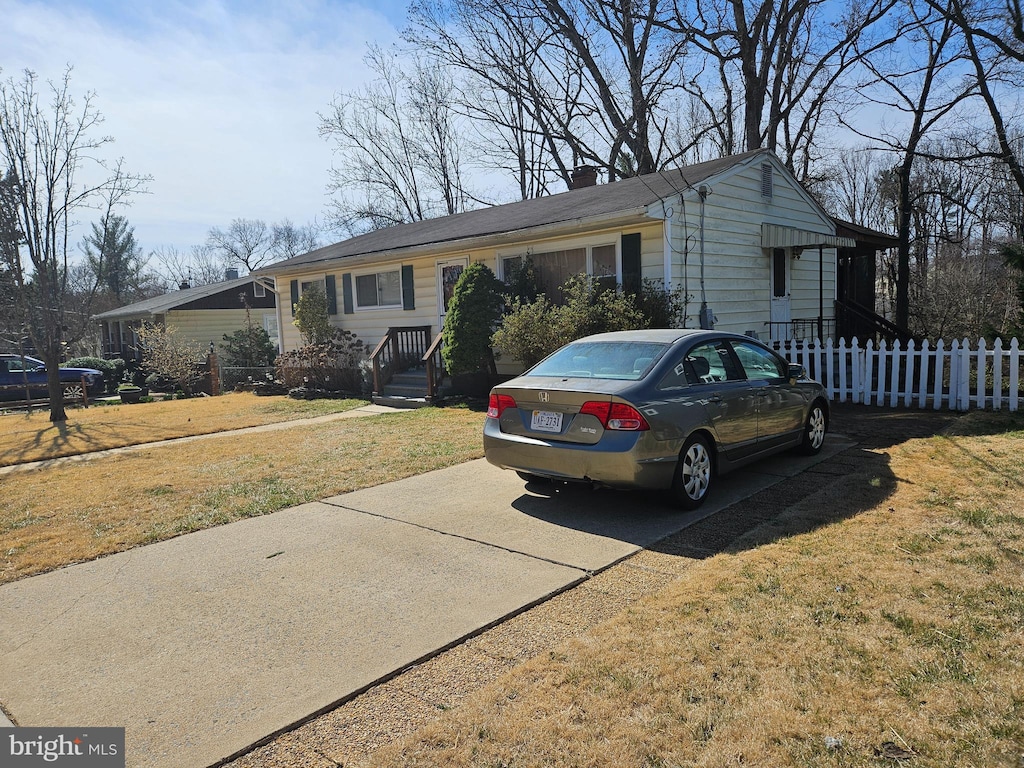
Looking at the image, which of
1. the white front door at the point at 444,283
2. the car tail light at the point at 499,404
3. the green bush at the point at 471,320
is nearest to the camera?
the car tail light at the point at 499,404

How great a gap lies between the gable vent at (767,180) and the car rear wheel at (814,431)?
7589 millimetres

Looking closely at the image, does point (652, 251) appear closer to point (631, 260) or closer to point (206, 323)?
point (631, 260)

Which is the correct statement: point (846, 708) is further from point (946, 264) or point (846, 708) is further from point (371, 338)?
point (946, 264)

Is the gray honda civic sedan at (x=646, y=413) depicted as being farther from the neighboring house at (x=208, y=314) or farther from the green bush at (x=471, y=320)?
the neighboring house at (x=208, y=314)

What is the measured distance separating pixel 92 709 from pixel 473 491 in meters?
3.76

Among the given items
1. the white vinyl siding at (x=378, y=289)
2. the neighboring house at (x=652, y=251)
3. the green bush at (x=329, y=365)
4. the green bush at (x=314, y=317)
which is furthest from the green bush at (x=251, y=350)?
the white vinyl siding at (x=378, y=289)

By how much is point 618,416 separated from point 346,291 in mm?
13371

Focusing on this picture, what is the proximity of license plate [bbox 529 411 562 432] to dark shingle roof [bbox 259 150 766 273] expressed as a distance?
19.6ft

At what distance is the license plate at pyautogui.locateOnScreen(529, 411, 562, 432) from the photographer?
5.45 m

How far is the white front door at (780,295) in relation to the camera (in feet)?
46.6

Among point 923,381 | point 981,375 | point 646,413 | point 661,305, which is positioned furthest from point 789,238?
point 646,413

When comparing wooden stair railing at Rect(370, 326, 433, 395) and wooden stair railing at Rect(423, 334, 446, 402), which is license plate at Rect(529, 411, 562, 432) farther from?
wooden stair railing at Rect(370, 326, 433, 395)

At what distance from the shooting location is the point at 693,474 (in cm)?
554

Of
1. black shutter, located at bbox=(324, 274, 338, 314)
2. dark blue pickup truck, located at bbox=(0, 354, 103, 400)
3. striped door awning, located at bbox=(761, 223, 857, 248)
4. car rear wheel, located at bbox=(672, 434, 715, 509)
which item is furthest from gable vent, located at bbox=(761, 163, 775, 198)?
dark blue pickup truck, located at bbox=(0, 354, 103, 400)
